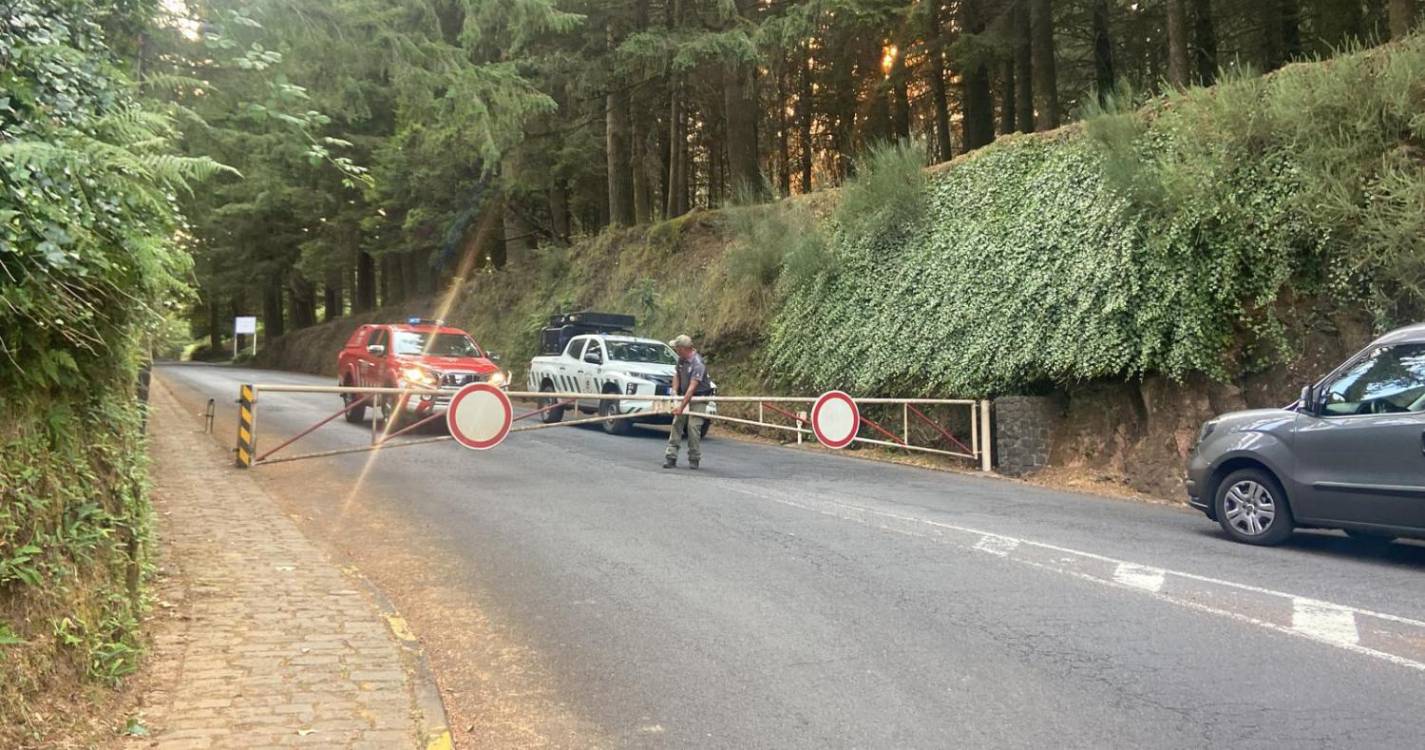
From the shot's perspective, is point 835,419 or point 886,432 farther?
point 886,432

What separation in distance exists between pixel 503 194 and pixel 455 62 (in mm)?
24271

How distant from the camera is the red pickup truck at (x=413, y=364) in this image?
17.4m

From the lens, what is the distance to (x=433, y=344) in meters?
18.9

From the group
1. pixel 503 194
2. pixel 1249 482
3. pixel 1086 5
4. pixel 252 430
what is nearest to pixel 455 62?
pixel 252 430

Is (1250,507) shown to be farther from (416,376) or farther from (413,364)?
(413,364)

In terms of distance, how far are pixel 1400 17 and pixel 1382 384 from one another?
804 cm

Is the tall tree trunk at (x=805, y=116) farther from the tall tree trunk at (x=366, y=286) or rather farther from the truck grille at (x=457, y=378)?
the tall tree trunk at (x=366, y=286)

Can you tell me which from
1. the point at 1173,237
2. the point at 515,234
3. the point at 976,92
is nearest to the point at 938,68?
the point at 976,92

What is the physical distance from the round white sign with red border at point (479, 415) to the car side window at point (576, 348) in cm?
816

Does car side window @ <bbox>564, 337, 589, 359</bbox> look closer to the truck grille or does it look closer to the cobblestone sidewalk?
the truck grille

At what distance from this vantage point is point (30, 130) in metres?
4.39

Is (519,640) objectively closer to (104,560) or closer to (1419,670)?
(104,560)

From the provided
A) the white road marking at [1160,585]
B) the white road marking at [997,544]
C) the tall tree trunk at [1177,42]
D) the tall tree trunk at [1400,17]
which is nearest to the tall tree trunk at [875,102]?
the tall tree trunk at [1177,42]

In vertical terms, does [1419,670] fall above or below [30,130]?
below
